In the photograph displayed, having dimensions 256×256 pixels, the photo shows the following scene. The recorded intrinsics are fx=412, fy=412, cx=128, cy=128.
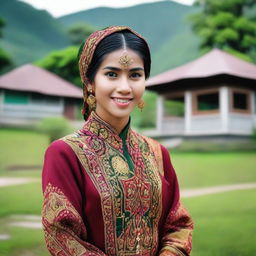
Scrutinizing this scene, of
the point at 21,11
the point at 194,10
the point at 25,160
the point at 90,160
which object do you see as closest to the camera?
the point at 90,160

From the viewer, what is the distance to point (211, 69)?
8.98 m

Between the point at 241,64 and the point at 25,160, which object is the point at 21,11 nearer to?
the point at 25,160

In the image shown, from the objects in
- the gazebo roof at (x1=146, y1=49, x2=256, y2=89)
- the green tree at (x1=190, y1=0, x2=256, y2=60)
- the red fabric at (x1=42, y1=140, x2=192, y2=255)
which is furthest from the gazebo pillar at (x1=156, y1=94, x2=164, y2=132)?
the red fabric at (x1=42, y1=140, x2=192, y2=255)

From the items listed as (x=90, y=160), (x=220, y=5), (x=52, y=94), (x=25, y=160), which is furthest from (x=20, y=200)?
(x=220, y=5)

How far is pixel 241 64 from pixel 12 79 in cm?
520

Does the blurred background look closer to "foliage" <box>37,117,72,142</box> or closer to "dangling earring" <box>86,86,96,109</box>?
"foliage" <box>37,117,72,142</box>

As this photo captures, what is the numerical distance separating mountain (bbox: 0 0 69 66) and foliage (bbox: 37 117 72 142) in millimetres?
1824

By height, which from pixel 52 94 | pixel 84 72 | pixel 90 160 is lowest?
pixel 90 160

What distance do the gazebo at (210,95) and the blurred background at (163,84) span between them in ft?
0.07

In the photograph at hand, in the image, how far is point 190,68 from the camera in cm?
916

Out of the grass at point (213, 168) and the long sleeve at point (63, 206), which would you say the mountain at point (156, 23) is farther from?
the long sleeve at point (63, 206)

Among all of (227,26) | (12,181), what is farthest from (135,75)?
(227,26)

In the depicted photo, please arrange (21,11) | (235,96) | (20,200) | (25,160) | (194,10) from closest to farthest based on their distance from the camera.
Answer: (20,200) < (25,160) < (21,11) < (235,96) < (194,10)

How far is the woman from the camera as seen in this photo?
1.11m
